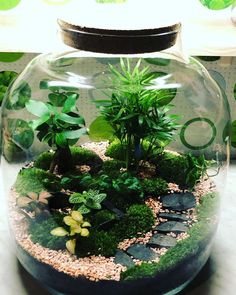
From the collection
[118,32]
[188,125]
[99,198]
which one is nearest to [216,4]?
[188,125]

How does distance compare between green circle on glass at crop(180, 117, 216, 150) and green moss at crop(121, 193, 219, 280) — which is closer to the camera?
green moss at crop(121, 193, 219, 280)

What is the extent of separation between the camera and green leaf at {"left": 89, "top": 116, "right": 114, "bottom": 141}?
0.82 metres

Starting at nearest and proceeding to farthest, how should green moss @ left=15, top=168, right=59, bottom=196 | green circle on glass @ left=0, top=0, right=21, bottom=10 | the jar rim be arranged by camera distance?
the jar rim → green moss @ left=15, top=168, right=59, bottom=196 → green circle on glass @ left=0, top=0, right=21, bottom=10

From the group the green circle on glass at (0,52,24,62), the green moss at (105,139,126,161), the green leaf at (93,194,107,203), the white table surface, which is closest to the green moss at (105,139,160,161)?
the green moss at (105,139,126,161)

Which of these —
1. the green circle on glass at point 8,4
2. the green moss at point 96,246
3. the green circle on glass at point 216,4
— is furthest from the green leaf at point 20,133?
the green circle on glass at point 216,4

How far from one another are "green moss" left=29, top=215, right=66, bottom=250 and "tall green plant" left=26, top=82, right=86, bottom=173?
0.41ft

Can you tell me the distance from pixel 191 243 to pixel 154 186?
121 millimetres

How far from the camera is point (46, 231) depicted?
0.80 m

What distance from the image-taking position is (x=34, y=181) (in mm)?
841

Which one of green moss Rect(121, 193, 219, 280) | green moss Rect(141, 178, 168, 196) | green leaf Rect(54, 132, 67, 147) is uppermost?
green leaf Rect(54, 132, 67, 147)

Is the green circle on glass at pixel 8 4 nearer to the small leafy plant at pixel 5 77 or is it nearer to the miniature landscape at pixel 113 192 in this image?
the small leafy plant at pixel 5 77

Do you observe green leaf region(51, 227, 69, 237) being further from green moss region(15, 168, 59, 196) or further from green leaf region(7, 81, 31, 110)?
green leaf region(7, 81, 31, 110)

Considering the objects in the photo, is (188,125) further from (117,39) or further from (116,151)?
(117,39)

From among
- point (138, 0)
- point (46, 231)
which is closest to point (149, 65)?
point (138, 0)
